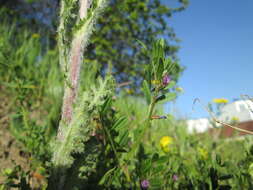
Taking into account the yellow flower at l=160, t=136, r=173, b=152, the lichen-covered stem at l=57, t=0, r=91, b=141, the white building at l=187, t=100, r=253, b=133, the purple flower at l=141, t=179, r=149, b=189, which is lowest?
the purple flower at l=141, t=179, r=149, b=189

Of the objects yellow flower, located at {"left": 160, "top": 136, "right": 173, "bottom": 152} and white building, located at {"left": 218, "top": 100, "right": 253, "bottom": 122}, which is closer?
white building, located at {"left": 218, "top": 100, "right": 253, "bottom": 122}

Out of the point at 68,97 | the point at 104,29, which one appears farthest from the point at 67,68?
the point at 104,29

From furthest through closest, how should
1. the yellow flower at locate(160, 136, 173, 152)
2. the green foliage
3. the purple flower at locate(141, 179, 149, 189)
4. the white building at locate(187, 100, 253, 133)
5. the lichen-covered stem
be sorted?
the green foliage
the white building at locate(187, 100, 253, 133)
the yellow flower at locate(160, 136, 173, 152)
the purple flower at locate(141, 179, 149, 189)
the lichen-covered stem

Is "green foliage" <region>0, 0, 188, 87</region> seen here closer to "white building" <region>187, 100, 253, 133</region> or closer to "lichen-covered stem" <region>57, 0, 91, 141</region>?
"white building" <region>187, 100, 253, 133</region>

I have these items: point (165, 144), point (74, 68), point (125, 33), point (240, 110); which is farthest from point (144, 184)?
point (125, 33)

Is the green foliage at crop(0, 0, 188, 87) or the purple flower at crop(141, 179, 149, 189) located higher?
the green foliage at crop(0, 0, 188, 87)

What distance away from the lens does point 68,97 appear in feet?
2.46

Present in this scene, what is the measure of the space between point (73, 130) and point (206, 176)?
0.77m

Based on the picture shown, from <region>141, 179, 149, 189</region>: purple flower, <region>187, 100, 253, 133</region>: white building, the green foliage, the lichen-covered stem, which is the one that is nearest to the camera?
the lichen-covered stem

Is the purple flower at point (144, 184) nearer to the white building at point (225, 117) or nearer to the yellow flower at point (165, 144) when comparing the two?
the yellow flower at point (165, 144)

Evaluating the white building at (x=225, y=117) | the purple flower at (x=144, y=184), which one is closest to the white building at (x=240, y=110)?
the white building at (x=225, y=117)

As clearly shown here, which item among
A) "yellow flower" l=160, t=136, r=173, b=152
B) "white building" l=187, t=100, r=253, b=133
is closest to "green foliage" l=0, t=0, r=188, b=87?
"white building" l=187, t=100, r=253, b=133

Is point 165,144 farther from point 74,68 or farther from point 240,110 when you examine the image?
point 74,68

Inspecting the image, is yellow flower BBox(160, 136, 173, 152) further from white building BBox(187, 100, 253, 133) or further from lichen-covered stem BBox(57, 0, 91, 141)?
lichen-covered stem BBox(57, 0, 91, 141)
